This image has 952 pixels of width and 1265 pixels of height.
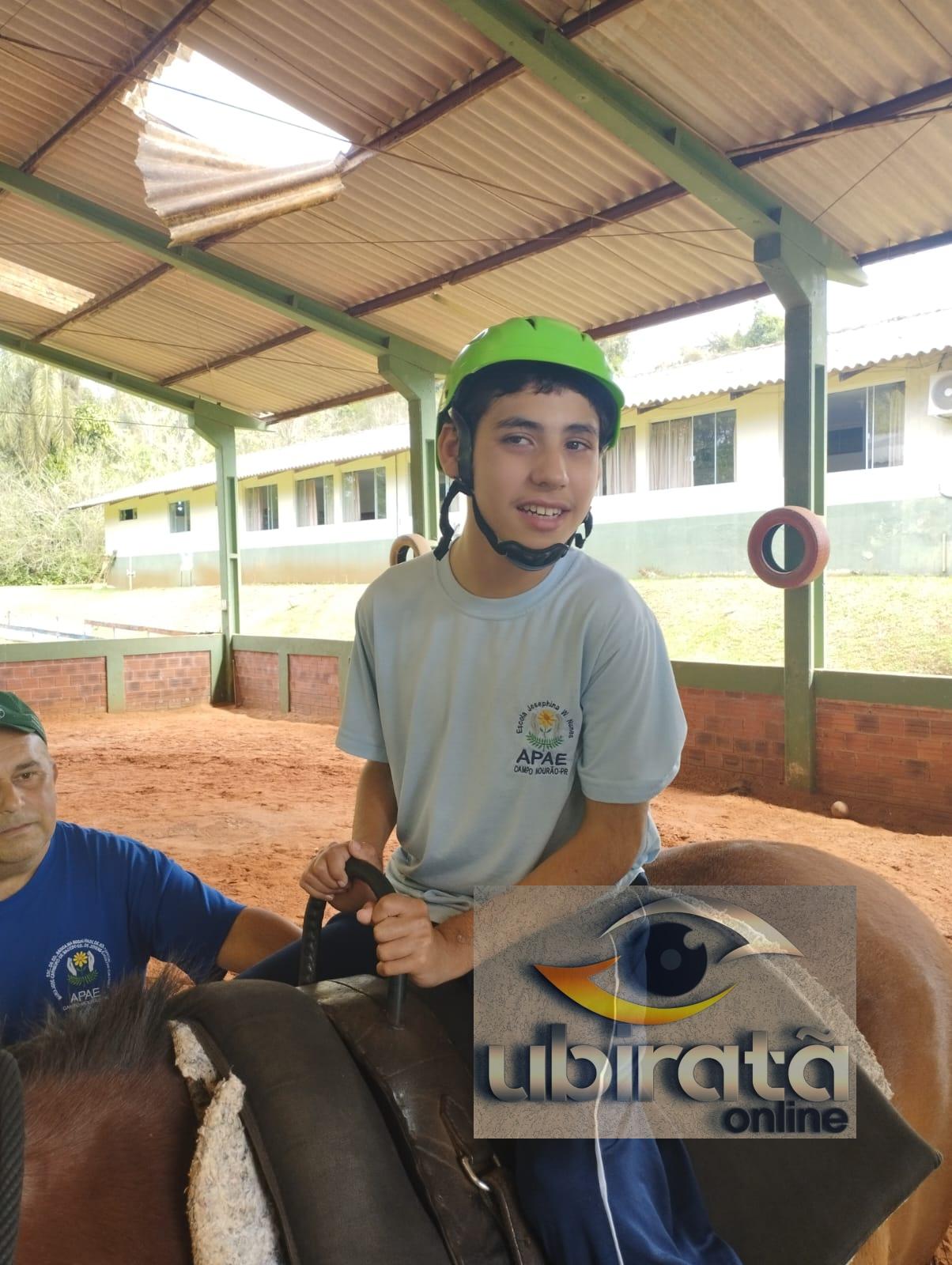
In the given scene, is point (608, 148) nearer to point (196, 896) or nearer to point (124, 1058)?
point (196, 896)

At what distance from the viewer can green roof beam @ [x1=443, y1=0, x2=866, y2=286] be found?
4180mm

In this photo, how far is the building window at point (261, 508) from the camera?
1650 centimetres

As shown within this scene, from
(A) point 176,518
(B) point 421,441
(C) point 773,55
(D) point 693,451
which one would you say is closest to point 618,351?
(A) point 176,518

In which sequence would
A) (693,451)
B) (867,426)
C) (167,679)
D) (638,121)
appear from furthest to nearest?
1. (167,679)
2. (693,451)
3. (867,426)
4. (638,121)

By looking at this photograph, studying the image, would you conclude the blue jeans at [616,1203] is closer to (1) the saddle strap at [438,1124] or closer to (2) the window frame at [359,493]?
(1) the saddle strap at [438,1124]

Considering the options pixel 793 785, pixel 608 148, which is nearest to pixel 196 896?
pixel 608 148

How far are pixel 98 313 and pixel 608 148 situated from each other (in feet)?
19.9

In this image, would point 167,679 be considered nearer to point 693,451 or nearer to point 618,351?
point 693,451

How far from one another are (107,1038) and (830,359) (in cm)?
989

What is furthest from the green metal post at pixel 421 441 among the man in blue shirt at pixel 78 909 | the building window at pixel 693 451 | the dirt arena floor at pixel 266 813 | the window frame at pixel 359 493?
the man in blue shirt at pixel 78 909

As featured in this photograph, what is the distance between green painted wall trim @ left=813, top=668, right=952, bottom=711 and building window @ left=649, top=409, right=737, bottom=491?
15.7 feet

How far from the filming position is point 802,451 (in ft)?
19.2

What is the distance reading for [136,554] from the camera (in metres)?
19.4

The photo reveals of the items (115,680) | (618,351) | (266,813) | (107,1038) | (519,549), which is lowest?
(266,813)
